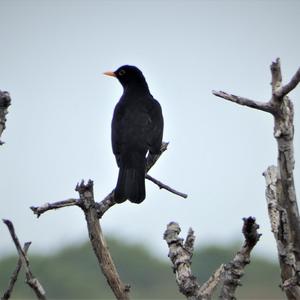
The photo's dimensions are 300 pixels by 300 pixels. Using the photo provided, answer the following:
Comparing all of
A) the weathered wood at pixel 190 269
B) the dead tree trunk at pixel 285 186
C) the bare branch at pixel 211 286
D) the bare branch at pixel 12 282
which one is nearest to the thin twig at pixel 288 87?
the dead tree trunk at pixel 285 186

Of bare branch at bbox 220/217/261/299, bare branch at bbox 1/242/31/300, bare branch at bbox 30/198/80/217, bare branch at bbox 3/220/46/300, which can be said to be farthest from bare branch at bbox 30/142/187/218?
bare branch at bbox 3/220/46/300

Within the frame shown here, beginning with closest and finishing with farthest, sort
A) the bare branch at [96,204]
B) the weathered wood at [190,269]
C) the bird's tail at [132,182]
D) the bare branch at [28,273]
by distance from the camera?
1. the bare branch at [28,273]
2. the weathered wood at [190,269]
3. the bare branch at [96,204]
4. the bird's tail at [132,182]

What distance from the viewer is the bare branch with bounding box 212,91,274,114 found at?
170 inches

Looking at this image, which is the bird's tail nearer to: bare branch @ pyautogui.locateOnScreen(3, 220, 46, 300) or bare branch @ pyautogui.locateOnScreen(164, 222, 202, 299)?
bare branch @ pyautogui.locateOnScreen(164, 222, 202, 299)

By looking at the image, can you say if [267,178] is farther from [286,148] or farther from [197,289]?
[197,289]

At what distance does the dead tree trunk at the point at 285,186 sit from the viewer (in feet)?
14.0

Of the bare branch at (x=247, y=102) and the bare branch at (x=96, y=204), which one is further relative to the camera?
the bare branch at (x=96, y=204)

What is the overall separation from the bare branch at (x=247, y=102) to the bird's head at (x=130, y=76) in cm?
555

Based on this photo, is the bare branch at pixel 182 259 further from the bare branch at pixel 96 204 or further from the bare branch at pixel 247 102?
the bare branch at pixel 247 102

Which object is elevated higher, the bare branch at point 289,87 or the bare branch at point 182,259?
the bare branch at point 289,87

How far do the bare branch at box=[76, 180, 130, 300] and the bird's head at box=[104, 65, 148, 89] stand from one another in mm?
5098

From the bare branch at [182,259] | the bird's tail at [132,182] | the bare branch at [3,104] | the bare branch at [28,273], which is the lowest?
the bird's tail at [132,182]

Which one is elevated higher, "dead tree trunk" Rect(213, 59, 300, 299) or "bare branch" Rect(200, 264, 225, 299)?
"dead tree trunk" Rect(213, 59, 300, 299)

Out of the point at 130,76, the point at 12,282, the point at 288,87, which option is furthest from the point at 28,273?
the point at 130,76
